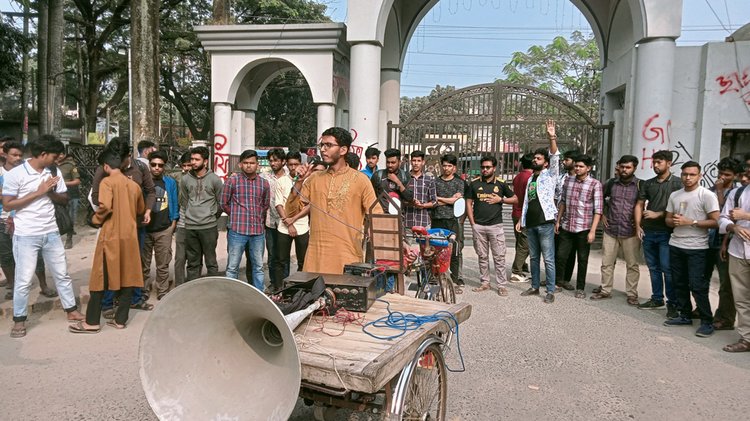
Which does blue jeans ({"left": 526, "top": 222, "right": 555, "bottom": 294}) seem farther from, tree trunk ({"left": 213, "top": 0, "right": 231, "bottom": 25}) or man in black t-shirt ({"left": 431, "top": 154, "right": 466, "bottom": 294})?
tree trunk ({"left": 213, "top": 0, "right": 231, "bottom": 25})

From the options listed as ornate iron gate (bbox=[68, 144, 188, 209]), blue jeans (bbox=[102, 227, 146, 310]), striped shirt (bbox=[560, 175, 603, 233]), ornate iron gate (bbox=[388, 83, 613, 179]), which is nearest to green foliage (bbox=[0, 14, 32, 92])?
ornate iron gate (bbox=[68, 144, 188, 209])

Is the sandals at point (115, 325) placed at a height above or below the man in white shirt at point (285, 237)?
below

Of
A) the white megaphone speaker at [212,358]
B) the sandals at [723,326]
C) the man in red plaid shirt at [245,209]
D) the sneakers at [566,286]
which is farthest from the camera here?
the sneakers at [566,286]

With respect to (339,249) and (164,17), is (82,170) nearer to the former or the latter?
(339,249)

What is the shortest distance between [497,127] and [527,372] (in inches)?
295

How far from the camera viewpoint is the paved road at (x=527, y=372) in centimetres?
375

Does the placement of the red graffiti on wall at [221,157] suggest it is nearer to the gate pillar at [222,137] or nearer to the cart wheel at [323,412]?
the gate pillar at [222,137]

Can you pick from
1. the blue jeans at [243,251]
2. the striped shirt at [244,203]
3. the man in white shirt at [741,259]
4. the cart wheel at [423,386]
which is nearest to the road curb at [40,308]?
the blue jeans at [243,251]

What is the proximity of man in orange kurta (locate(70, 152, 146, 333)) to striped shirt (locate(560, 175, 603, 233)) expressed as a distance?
5.36 metres

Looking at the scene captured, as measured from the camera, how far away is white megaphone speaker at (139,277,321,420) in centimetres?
246

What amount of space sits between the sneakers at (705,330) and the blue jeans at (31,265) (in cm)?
Answer: 647

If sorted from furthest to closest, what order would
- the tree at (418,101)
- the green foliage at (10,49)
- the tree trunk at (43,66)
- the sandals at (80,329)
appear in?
the tree at (418,101) < the green foliage at (10,49) < the tree trunk at (43,66) < the sandals at (80,329)

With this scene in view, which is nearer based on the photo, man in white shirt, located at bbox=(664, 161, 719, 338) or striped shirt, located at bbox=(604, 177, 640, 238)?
man in white shirt, located at bbox=(664, 161, 719, 338)

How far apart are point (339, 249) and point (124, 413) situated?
72.6 inches
